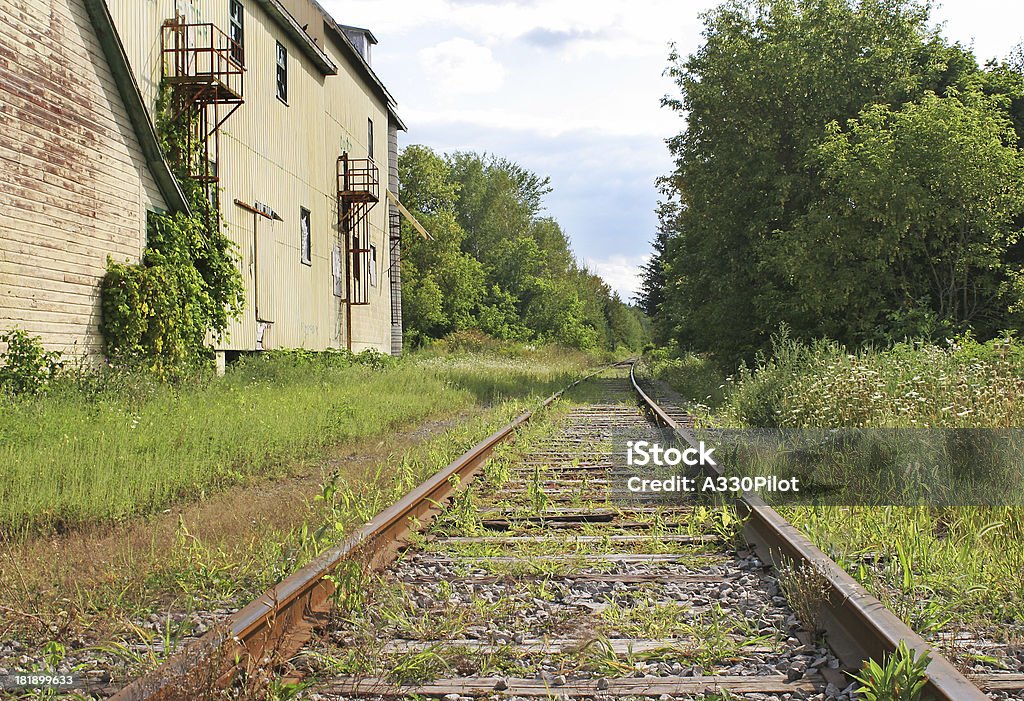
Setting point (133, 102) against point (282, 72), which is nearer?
point (133, 102)

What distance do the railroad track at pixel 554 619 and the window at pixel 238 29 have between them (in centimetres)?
1421

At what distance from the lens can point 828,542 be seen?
4785mm

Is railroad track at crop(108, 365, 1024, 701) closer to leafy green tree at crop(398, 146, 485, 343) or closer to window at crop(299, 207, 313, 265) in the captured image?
window at crop(299, 207, 313, 265)

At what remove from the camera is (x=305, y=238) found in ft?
70.7

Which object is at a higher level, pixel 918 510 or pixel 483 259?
pixel 483 259

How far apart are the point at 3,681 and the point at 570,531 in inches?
131

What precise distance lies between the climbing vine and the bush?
1.29 metres

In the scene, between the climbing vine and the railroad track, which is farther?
the climbing vine

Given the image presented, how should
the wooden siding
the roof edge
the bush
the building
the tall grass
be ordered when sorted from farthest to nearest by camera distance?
1. the roof edge
2. the building
3. the wooden siding
4. the bush
5. the tall grass

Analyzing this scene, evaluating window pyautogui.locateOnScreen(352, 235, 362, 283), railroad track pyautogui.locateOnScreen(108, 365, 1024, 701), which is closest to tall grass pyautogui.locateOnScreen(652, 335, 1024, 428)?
railroad track pyautogui.locateOnScreen(108, 365, 1024, 701)

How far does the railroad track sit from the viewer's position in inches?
123

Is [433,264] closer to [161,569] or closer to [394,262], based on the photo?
[394,262]

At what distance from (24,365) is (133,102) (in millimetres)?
4451

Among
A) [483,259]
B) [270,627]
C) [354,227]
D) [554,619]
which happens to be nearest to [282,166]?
[354,227]
